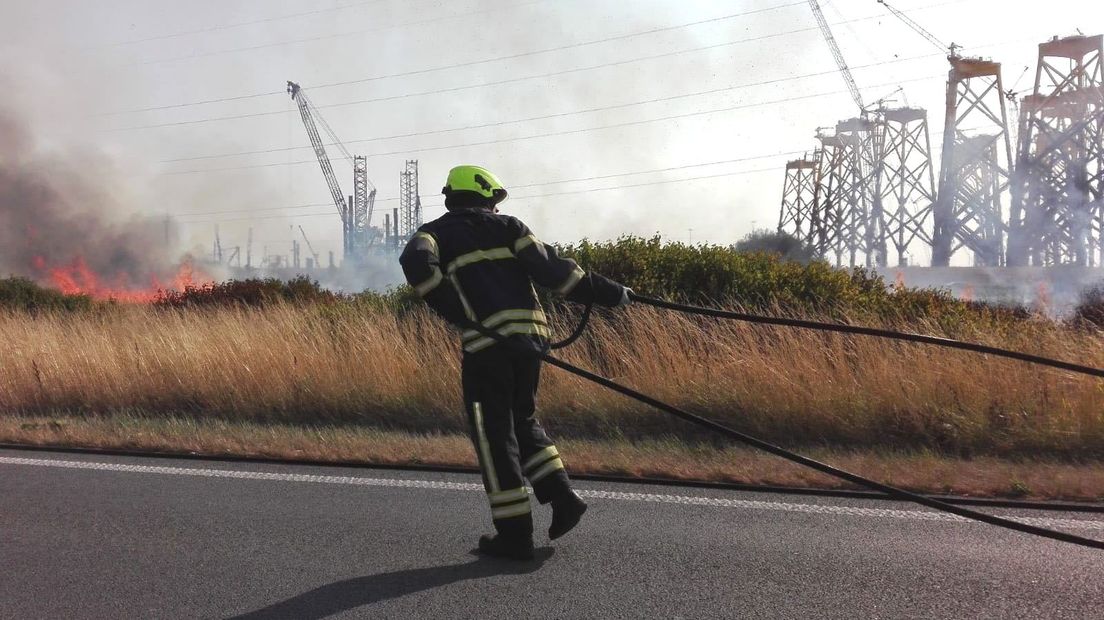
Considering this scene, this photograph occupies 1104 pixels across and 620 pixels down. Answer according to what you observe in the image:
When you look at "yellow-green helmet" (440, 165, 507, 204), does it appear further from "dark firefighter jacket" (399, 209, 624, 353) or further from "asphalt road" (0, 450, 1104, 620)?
"asphalt road" (0, 450, 1104, 620)

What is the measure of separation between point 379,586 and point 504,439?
87 cm

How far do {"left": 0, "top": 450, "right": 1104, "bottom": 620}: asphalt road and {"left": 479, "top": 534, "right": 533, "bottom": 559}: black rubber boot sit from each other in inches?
2.1

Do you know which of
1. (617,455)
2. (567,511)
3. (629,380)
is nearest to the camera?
(567,511)

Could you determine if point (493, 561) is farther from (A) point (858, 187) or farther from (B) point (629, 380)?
(A) point (858, 187)

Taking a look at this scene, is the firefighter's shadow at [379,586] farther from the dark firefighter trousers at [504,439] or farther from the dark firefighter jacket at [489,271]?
the dark firefighter jacket at [489,271]

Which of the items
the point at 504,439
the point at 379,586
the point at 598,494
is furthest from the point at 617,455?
the point at 379,586

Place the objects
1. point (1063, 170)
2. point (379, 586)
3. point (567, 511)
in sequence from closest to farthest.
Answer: point (379, 586), point (567, 511), point (1063, 170)

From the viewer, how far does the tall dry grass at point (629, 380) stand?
7297 millimetres

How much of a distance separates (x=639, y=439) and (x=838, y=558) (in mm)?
3423

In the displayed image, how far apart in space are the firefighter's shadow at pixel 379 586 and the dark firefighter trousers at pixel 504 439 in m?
0.17

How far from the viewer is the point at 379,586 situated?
3.84 metres

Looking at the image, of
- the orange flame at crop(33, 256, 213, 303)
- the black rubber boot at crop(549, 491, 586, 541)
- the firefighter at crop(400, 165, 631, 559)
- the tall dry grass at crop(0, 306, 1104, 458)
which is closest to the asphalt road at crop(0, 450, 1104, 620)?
the black rubber boot at crop(549, 491, 586, 541)

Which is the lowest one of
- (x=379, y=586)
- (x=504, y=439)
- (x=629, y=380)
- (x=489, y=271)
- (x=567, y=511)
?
(x=379, y=586)

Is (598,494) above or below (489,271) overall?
below
